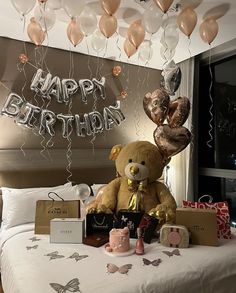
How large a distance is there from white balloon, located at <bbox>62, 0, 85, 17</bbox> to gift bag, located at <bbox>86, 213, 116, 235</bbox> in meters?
1.50

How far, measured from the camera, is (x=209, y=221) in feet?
5.70

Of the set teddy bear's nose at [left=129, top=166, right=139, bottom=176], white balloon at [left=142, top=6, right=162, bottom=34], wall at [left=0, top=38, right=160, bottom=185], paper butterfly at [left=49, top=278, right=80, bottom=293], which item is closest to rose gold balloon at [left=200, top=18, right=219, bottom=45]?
white balloon at [left=142, top=6, right=162, bottom=34]

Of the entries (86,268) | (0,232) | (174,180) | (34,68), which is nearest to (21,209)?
(0,232)

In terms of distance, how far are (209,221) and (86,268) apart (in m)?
0.84

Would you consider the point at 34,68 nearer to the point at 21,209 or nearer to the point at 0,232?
the point at 21,209

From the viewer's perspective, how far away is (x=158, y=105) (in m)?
2.45

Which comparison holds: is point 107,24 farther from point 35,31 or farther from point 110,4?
point 35,31

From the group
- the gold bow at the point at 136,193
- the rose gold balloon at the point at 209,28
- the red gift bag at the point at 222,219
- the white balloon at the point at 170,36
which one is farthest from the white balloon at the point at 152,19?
the red gift bag at the point at 222,219

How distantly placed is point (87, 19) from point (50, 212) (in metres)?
1.52

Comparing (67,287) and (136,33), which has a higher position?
(136,33)

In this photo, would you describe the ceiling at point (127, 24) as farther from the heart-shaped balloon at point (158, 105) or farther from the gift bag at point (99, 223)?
A: the gift bag at point (99, 223)

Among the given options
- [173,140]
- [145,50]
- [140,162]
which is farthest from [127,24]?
[140,162]

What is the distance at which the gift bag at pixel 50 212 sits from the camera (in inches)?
75.9

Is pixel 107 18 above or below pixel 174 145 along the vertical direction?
above
